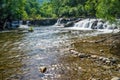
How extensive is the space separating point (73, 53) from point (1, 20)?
104ft

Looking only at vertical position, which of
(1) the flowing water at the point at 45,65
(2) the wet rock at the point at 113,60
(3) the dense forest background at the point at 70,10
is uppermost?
(3) the dense forest background at the point at 70,10

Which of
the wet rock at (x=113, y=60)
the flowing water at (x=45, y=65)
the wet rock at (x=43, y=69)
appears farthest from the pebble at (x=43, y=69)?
the wet rock at (x=113, y=60)

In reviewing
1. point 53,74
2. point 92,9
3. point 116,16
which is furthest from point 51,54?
point 92,9

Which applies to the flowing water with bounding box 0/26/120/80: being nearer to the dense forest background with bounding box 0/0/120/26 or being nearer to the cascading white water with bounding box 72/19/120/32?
the dense forest background with bounding box 0/0/120/26

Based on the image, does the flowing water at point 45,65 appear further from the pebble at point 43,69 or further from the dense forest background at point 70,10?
the dense forest background at point 70,10

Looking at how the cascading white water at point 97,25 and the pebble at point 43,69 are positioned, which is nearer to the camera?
the pebble at point 43,69

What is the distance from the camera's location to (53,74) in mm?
13047

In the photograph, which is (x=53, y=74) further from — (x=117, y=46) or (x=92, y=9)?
(x=92, y=9)

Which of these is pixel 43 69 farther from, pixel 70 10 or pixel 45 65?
pixel 70 10

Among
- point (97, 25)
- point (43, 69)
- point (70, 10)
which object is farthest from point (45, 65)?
point (70, 10)

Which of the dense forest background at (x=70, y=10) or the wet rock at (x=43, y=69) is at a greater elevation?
the dense forest background at (x=70, y=10)

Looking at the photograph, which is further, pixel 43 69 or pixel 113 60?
pixel 113 60

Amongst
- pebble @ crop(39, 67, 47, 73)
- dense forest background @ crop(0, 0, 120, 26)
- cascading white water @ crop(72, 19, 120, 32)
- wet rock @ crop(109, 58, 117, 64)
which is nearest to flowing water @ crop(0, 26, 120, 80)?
pebble @ crop(39, 67, 47, 73)

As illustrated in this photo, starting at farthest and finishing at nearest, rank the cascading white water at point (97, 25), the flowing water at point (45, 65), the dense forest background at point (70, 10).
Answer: the cascading white water at point (97, 25) → the dense forest background at point (70, 10) → the flowing water at point (45, 65)
